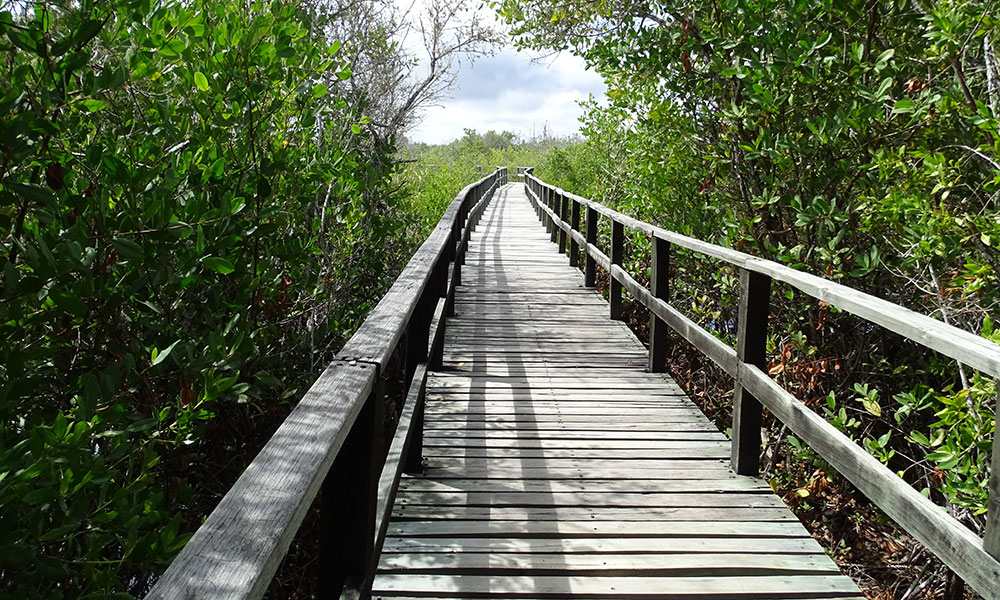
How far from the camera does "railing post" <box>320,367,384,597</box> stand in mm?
1787

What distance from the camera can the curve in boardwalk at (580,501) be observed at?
2633 mm

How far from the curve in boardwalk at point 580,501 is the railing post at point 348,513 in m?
0.75

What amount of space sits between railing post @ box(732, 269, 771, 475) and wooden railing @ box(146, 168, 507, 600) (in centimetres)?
142

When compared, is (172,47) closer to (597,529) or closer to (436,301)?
(597,529)

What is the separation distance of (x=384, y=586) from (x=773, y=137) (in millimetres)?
4076

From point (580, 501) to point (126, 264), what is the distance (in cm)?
196

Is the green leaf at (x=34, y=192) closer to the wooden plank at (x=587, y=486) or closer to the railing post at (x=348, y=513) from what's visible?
the railing post at (x=348, y=513)

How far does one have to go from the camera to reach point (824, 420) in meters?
2.70

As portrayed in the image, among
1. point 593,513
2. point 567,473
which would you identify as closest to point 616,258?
point 567,473

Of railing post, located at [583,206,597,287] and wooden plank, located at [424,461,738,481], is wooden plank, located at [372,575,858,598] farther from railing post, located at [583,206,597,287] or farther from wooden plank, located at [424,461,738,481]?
railing post, located at [583,206,597,287]

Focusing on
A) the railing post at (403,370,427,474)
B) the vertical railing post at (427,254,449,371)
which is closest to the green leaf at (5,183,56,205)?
the railing post at (403,370,427,474)

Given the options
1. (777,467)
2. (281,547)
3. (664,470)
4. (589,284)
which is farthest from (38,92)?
(589,284)

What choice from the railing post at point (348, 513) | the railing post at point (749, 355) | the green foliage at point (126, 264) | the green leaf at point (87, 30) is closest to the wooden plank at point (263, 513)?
the railing post at point (348, 513)

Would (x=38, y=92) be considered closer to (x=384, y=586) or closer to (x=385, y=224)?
(x=384, y=586)
